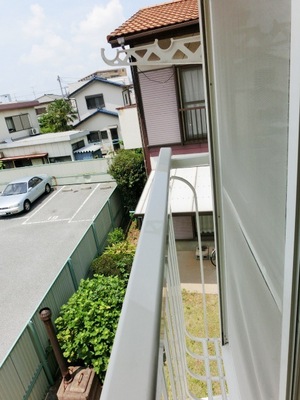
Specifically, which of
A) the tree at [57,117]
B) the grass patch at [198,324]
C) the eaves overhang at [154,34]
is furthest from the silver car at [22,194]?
the tree at [57,117]

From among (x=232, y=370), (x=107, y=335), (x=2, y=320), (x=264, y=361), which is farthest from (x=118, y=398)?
(x=2, y=320)

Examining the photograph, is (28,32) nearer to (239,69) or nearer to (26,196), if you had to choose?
(239,69)

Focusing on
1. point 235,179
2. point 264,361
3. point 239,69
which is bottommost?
point 264,361

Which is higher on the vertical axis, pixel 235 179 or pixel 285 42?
pixel 285 42

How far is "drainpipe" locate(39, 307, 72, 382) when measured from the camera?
4156 mm

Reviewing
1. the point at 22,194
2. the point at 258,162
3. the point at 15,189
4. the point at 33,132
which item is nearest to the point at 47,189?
the point at 15,189

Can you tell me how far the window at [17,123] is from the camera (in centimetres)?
2117

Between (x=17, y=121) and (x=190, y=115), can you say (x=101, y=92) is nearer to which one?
(x=17, y=121)

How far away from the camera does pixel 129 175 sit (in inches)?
413

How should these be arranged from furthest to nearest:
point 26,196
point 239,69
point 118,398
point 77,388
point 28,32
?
1. point 26,196
2. point 77,388
3. point 28,32
4. point 239,69
5. point 118,398

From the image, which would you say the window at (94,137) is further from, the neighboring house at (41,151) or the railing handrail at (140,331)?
the railing handrail at (140,331)

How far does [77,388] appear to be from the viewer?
4320 millimetres

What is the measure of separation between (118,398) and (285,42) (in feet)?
1.83

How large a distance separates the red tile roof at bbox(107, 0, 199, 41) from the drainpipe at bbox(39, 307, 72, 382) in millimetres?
5167
